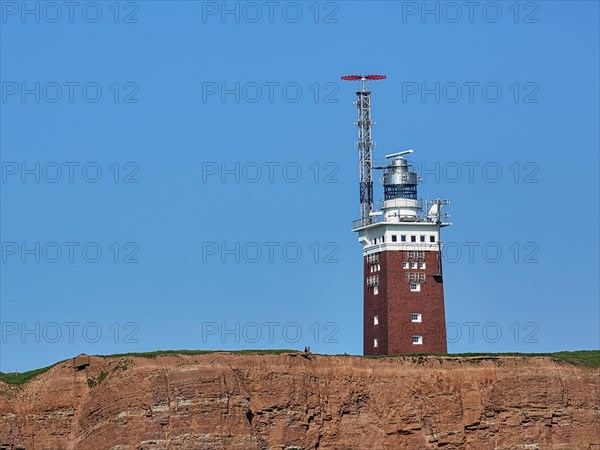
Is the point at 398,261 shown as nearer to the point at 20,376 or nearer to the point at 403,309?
the point at 403,309

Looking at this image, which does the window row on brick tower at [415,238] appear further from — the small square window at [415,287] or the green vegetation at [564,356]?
the green vegetation at [564,356]

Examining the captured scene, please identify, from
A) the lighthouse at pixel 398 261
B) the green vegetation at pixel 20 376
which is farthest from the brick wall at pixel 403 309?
the green vegetation at pixel 20 376

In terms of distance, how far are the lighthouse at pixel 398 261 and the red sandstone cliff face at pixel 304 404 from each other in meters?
6.21

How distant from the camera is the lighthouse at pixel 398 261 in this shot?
126438mm

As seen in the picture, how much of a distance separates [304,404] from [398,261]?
15085 mm

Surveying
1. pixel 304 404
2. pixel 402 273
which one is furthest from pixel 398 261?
pixel 304 404

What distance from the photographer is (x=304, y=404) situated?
11606cm

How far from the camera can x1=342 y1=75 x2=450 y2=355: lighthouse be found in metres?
126

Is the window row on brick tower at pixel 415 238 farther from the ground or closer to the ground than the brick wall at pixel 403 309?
farther from the ground

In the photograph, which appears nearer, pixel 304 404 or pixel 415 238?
pixel 304 404

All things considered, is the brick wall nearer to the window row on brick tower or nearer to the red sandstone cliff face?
the window row on brick tower

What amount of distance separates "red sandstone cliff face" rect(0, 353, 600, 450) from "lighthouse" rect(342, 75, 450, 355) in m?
6.21

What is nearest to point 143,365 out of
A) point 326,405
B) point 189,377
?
point 189,377

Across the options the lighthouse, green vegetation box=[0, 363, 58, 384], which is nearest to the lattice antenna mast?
the lighthouse
